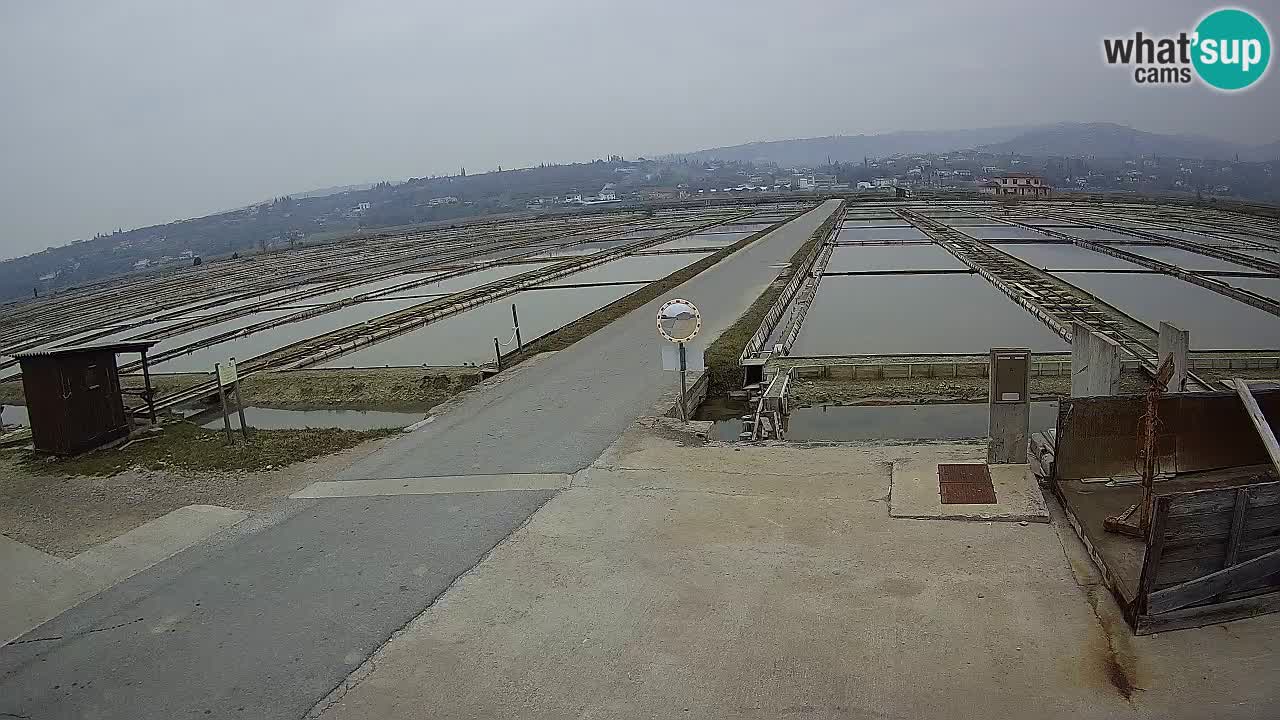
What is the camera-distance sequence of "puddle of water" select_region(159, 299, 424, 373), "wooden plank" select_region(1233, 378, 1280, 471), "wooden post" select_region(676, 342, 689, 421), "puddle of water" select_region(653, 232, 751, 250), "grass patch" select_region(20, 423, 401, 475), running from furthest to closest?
"puddle of water" select_region(653, 232, 751, 250) < "puddle of water" select_region(159, 299, 424, 373) < "wooden post" select_region(676, 342, 689, 421) < "grass patch" select_region(20, 423, 401, 475) < "wooden plank" select_region(1233, 378, 1280, 471)

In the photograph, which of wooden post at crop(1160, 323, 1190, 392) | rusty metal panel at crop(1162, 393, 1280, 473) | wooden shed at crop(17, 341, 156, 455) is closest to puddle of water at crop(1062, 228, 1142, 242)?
wooden post at crop(1160, 323, 1190, 392)

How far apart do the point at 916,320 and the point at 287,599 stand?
16.1 metres

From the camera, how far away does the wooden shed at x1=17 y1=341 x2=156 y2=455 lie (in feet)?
34.0

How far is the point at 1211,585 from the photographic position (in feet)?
Answer: 15.0

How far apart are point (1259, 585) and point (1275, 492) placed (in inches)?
21.7

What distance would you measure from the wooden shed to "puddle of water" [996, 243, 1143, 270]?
2641cm

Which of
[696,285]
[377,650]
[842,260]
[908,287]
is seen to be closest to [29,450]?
[377,650]

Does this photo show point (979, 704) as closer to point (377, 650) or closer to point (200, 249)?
point (377, 650)

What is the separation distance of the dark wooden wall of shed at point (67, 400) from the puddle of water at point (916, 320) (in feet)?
37.2

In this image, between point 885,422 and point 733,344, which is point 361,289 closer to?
point 733,344

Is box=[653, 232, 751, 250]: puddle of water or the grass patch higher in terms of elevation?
box=[653, 232, 751, 250]: puddle of water

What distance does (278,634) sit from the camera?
205 inches

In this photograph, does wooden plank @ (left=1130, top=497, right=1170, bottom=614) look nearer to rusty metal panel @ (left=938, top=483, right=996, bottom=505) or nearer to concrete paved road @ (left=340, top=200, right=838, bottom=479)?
rusty metal panel @ (left=938, top=483, right=996, bottom=505)

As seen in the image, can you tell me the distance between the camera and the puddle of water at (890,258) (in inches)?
1133
